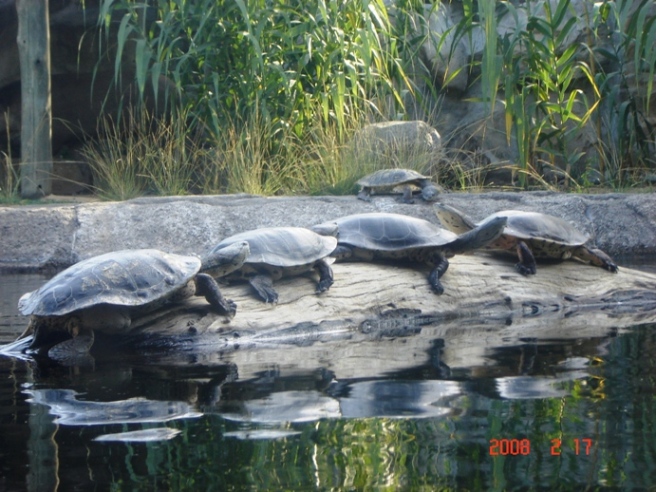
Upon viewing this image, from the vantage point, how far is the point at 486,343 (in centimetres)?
393

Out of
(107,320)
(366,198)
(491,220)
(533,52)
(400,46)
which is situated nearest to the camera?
(107,320)

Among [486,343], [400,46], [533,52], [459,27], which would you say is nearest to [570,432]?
[486,343]

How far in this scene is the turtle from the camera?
12.2 feet

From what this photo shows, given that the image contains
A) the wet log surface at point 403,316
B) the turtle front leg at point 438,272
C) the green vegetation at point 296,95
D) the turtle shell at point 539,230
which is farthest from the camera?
the green vegetation at point 296,95

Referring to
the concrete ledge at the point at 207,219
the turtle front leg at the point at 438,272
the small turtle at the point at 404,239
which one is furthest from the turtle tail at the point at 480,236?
the concrete ledge at the point at 207,219

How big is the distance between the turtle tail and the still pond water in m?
1.32

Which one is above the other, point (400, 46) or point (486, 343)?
point (400, 46)

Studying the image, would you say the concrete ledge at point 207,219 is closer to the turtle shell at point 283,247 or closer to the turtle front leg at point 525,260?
the turtle front leg at point 525,260

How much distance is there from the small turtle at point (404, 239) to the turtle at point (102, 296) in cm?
118

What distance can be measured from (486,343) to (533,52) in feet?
17.5

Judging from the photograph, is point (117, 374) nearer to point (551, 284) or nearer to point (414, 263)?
point (414, 263)

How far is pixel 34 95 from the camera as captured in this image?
938 cm

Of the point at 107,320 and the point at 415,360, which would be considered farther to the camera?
the point at 107,320

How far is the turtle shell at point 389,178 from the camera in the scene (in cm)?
805
